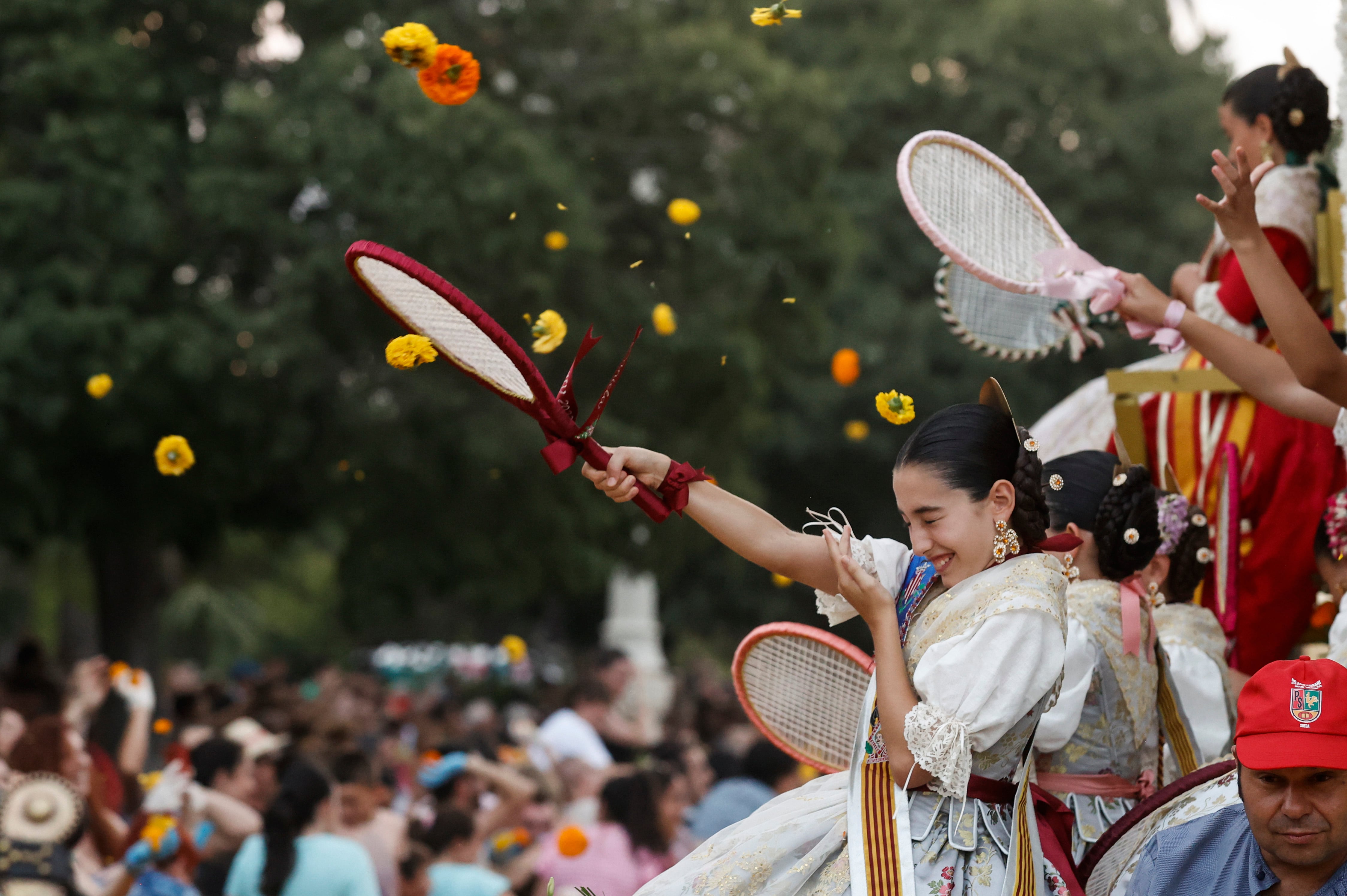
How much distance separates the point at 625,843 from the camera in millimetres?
6312

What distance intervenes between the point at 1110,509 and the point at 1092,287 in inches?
22.5

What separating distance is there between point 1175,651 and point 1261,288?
1.16 metres

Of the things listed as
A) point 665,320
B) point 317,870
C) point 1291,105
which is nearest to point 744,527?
point 1291,105

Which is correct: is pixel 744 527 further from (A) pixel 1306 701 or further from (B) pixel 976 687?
(A) pixel 1306 701

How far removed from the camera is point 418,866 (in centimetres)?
629

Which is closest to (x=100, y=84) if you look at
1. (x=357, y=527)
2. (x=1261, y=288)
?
(x=357, y=527)

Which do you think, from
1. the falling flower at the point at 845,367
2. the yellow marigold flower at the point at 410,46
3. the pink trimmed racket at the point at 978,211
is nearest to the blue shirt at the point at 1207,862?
the pink trimmed racket at the point at 978,211

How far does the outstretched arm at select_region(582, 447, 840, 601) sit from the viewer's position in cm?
329

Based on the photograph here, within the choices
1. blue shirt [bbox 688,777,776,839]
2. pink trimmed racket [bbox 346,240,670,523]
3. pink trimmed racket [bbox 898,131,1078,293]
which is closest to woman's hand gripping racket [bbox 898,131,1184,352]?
pink trimmed racket [bbox 898,131,1078,293]

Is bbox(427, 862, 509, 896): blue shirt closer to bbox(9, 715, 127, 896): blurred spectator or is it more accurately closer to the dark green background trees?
bbox(9, 715, 127, 896): blurred spectator

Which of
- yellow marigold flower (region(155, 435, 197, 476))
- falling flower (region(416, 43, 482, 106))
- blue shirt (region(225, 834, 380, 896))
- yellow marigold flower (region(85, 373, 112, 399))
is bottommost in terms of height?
yellow marigold flower (region(85, 373, 112, 399))

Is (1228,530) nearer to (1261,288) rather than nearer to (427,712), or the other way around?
(1261,288)

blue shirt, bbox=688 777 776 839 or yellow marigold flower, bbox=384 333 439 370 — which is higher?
yellow marigold flower, bbox=384 333 439 370

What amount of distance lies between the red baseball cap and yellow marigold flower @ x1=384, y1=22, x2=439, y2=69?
2.69 meters
